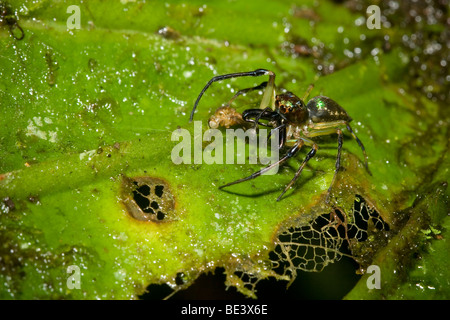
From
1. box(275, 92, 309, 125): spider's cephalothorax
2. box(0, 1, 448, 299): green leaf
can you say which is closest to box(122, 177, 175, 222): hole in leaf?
box(0, 1, 448, 299): green leaf

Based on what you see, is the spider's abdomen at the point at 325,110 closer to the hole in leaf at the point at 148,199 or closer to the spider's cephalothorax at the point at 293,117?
the spider's cephalothorax at the point at 293,117

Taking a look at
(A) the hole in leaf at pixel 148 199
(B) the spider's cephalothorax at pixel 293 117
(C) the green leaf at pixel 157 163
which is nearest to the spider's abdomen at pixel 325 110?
(B) the spider's cephalothorax at pixel 293 117

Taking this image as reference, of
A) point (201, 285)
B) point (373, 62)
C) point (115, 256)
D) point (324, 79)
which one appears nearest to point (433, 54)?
point (373, 62)

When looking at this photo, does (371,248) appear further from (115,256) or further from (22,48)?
(22,48)

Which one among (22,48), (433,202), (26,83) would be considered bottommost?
(433,202)

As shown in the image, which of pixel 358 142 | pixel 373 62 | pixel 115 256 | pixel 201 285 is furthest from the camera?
pixel 373 62

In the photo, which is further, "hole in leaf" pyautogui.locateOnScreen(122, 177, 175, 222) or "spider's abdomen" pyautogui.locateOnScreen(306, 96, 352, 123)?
"spider's abdomen" pyautogui.locateOnScreen(306, 96, 352, 123)

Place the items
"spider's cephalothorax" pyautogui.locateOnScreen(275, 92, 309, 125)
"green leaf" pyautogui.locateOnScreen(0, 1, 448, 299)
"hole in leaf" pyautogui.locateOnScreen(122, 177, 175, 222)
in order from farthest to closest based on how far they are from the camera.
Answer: "spider's cephalothorax" pyautogui.locateOnScreen(275, 92, 309, 125) → "hole in leaf" pyautogui.locateOnScreen(122, 177, 175, 222) → "green leaf" pyautogui.locateOnScreen(0, 1, 448, 299)

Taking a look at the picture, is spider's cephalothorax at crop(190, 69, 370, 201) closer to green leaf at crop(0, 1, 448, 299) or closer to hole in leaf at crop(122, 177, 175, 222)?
green leaf at crop(0, 1, 448, 299)
